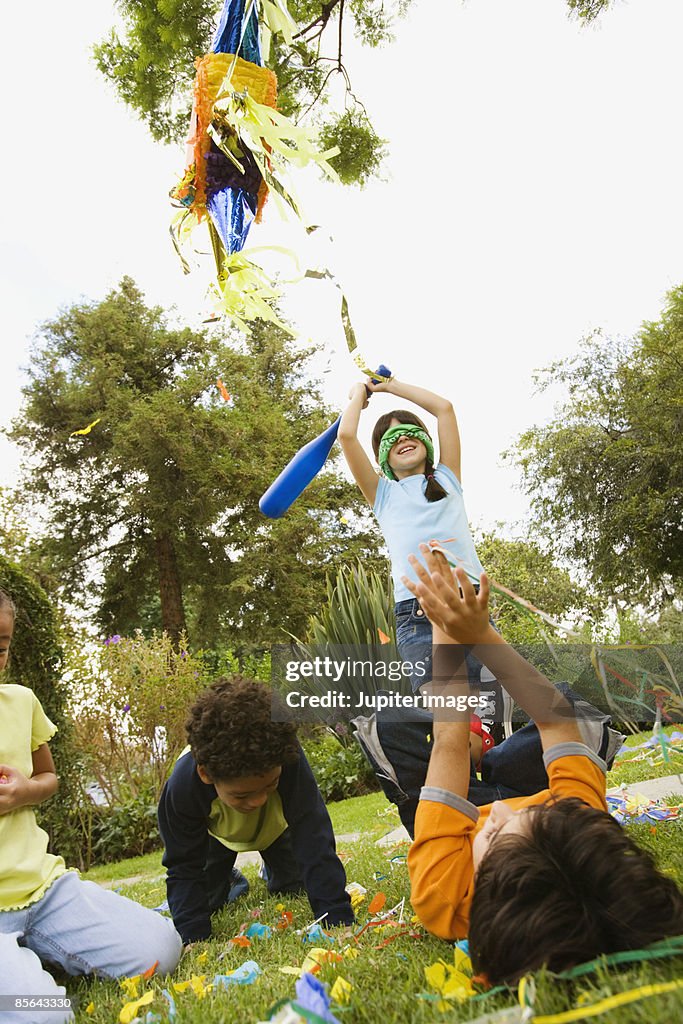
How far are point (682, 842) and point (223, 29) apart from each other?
1.96m

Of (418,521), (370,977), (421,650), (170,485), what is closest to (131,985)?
(370,977)

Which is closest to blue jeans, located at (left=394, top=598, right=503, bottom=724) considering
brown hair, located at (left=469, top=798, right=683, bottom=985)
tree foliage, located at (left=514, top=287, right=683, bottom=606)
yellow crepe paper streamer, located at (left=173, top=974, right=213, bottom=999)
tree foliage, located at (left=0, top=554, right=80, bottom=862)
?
yellow crepe paper streamer, located at (left=173, top=974, right=213, bottom=999)

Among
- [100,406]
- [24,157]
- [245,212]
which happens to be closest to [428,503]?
[245,212]

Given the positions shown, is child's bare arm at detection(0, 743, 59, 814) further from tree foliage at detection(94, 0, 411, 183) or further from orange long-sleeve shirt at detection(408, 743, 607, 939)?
tree foliage at detection(94, 0, 411, 183)

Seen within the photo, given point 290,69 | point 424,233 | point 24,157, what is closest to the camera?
point 290,69

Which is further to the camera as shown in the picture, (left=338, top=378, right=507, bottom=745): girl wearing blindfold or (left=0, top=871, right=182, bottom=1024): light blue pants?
(left=338, top=378, right=507, bottom=745): girl wearing blindfold

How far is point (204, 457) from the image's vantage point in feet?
41.6

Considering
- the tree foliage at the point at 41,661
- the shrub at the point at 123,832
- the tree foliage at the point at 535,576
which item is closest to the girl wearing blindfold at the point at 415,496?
the tree foliage at the point at 41,661

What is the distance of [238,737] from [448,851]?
605mm

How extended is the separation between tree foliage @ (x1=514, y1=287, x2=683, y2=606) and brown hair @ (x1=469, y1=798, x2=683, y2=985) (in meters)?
12.1

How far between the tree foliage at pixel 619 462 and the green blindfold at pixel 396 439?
10947 millimetres

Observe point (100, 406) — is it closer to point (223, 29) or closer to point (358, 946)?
point (223, 29)

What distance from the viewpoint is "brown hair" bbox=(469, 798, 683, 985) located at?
0.68m

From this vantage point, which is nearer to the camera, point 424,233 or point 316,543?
point 424,233
